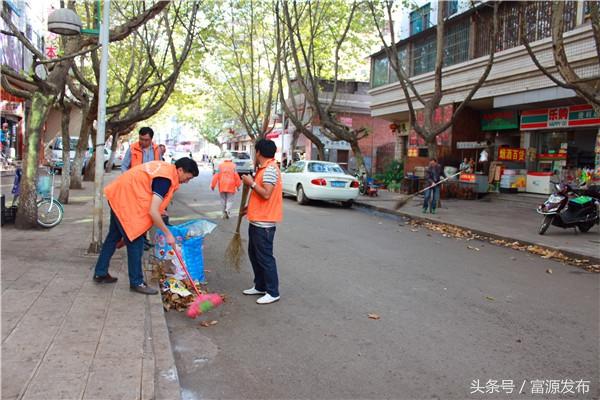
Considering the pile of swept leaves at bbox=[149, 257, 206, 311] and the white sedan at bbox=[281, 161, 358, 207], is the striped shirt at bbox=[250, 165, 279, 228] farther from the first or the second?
the white sedan at bbox=[281, 161, 358, 207]

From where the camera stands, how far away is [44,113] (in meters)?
8.03

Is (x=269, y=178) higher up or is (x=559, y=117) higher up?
(x=559, y=117)

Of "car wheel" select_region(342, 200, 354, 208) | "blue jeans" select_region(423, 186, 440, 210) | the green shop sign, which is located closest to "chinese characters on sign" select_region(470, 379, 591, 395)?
"blue jeans" select_region(423, 186, 440, 210)

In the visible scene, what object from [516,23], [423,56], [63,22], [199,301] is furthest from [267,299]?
[423,56]

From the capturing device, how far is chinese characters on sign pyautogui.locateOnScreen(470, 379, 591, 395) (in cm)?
354

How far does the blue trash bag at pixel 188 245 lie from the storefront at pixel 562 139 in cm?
1305

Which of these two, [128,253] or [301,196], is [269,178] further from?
[301,196]

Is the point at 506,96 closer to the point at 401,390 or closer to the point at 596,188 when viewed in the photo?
the point at 596,188

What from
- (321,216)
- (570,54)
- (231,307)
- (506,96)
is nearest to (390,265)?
(231,307)

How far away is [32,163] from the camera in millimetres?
8008

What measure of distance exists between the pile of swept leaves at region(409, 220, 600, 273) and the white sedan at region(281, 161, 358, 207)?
9.64 feet

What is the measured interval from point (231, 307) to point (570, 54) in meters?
12.8

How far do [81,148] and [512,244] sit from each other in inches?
482

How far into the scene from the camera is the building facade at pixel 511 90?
14.5 meters
